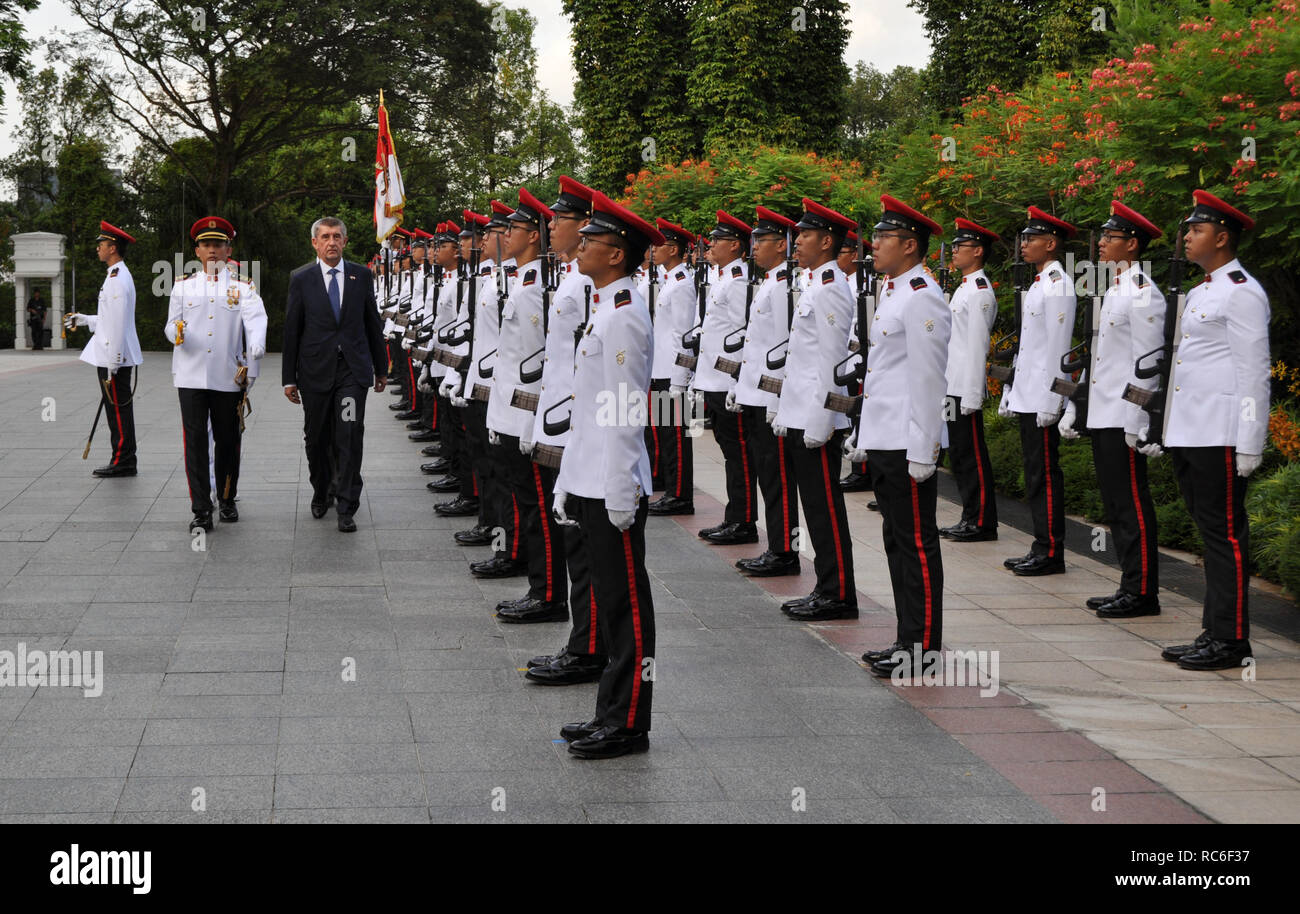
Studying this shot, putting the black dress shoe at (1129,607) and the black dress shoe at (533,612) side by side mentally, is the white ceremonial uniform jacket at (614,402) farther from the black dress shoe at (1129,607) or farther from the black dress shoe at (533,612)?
the black dress shoe at (1129,607)

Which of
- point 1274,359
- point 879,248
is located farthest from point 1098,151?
point 879,248

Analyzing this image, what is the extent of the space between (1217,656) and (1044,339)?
2756 mm

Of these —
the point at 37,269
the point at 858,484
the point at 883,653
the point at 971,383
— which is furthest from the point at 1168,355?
the point at 37,269

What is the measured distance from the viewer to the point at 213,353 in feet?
32.3

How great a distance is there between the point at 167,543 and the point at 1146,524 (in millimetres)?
6174

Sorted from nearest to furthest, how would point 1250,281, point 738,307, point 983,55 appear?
1. point 1250,281
2. point 738,307
3. point 983,55

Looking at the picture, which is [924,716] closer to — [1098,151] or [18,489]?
[1098,151]

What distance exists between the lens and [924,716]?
19.0ft

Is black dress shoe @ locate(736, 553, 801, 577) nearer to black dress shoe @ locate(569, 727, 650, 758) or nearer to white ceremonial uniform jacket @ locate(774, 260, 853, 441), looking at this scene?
white ceremonial uniform jacket @ locate(774, 260, 853, 441)

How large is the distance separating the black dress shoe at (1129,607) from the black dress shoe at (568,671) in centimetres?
309

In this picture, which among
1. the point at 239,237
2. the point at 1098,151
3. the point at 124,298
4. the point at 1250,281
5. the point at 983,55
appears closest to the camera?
the point at 1250,281

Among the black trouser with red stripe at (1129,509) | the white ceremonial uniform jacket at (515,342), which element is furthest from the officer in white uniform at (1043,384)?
the white ceremonial uniform jacket at (515,342)

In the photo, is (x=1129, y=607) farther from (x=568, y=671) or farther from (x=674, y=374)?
(x=674, y=374)
